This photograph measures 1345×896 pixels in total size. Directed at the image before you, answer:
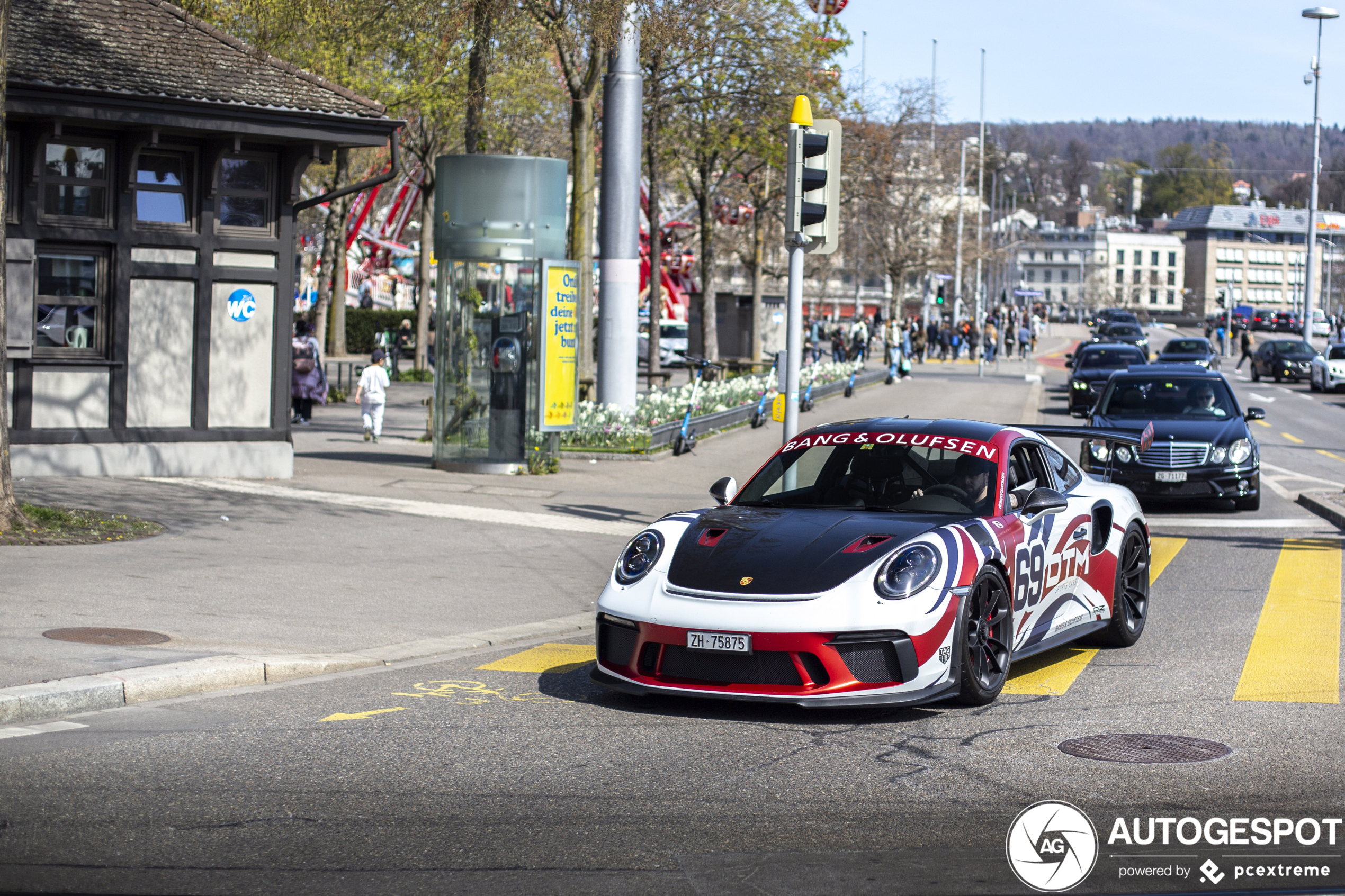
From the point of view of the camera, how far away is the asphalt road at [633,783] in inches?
196

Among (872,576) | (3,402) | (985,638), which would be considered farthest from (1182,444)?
(3,402)

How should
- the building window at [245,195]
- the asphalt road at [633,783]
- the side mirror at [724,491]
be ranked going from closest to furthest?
1. the asphalt road at [633,783]
2. the side mirror at [724,491]
3. the building window at [245,195]

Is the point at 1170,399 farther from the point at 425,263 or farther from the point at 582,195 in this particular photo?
the point at 425,263

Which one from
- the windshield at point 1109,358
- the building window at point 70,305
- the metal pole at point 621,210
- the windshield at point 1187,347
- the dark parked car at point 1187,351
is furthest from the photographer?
the windshield at point 1187,347

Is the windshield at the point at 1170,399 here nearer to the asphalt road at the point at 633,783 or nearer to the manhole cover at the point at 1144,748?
the asphalt road at the point at 633,783

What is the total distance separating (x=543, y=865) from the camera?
5.01 m

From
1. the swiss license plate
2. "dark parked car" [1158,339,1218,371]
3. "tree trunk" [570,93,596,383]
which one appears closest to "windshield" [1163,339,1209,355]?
"dark parked car" [1158,339,1218,371]

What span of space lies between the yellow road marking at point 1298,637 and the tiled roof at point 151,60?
36.7ft

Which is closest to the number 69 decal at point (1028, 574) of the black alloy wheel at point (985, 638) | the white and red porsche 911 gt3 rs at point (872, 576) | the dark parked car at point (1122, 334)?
the white and red porsche 911 gt3 rs at point (872, 576)

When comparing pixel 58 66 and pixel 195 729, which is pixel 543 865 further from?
pixel 58 66

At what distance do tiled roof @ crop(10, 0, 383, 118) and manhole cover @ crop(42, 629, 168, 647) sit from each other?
835cm

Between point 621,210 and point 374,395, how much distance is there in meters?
4.64

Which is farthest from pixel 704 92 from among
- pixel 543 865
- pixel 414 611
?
pixel 543 865

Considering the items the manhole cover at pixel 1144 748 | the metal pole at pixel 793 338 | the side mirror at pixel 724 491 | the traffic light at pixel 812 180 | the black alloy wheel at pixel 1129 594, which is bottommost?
the manhole cover at pixel 1144 748
